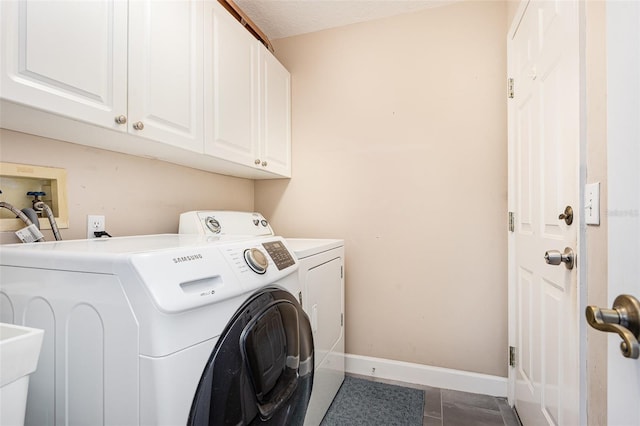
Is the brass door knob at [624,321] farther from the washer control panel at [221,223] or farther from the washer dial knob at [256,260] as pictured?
the washer control panel at [221,223]

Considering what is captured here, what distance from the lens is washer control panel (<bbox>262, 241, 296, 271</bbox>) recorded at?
1.08 meters

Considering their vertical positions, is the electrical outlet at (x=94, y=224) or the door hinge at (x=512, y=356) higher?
the electrical outlet at (x=94, y=224)

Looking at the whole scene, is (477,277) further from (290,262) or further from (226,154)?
(226,154)

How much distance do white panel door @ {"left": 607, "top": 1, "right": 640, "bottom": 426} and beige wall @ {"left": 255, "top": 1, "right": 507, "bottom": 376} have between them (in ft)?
4.59

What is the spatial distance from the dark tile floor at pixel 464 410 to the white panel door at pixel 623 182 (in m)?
1.27

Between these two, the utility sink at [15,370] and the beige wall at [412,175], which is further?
the beige wall at [412,175]

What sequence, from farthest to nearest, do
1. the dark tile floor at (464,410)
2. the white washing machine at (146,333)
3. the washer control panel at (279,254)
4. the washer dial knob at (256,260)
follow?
1. the dark tile floor at (464,410)
2. the washer control panel at (279,254)
3. the washer dial knob at (256,260)
4. the white washing machine at (146,333)

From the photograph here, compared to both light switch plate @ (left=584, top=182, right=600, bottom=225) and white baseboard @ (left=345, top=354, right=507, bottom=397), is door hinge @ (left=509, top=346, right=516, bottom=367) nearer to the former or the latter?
white baseboard @ (left=345, top=354, right=507, bottom=397)

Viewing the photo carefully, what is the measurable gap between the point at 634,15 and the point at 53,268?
1281 mm

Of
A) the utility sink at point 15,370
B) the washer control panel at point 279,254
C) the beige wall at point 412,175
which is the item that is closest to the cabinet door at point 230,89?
the beige wall at point 412,175

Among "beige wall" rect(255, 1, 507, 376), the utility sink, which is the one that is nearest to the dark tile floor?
"beige wall" rect(255, 1, 507, 376)

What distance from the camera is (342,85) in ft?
7.21

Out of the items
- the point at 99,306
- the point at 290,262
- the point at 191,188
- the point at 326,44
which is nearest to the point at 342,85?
the point at 326,44

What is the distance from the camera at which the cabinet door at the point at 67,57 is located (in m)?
0.81
